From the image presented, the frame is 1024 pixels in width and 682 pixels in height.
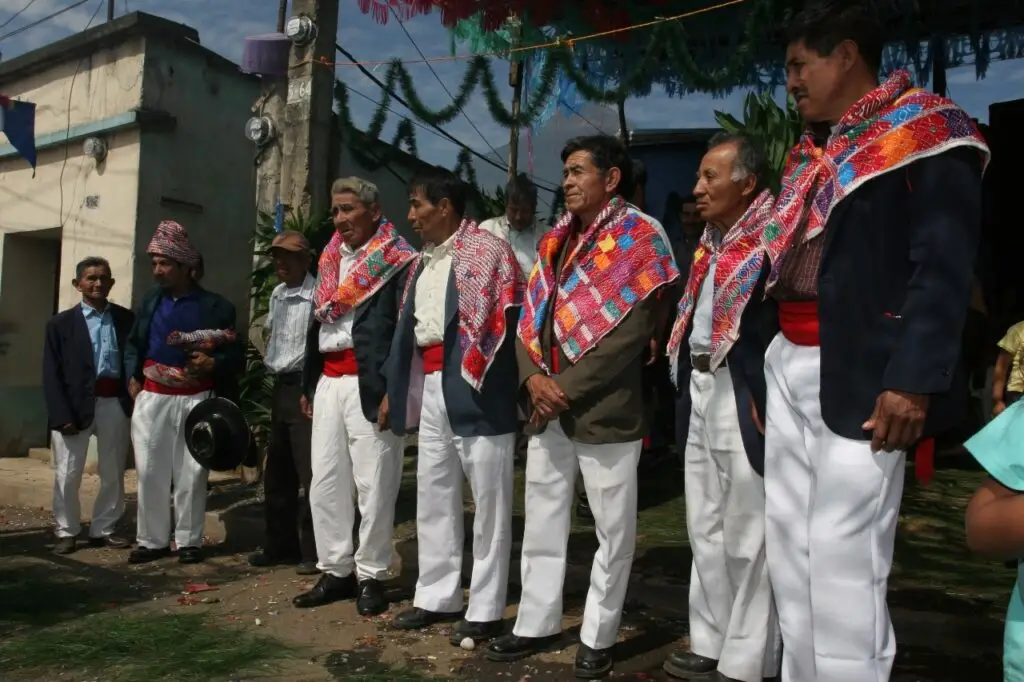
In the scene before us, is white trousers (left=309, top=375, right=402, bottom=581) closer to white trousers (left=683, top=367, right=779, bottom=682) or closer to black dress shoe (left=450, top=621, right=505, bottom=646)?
black dress shoe (left=450, top=621, right=505, bottom=646)

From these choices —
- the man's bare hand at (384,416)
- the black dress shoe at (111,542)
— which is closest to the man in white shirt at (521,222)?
the man's bare hand at (384,416)

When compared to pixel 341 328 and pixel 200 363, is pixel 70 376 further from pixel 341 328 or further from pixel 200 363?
pixel 341 328

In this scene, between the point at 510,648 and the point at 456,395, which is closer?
the point at 510,648

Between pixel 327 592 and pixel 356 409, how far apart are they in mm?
960

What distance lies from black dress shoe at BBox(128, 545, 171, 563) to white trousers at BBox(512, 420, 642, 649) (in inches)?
121

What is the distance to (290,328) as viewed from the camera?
209 inches

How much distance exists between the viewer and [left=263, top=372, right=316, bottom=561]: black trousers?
5324mm

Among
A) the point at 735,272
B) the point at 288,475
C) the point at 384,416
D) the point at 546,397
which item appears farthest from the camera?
the point at 288,475

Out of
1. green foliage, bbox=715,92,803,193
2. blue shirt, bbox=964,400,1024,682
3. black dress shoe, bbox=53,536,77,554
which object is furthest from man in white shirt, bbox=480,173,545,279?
blue shirt, bbox=964,400,1024,682

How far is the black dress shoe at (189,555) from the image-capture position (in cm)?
575

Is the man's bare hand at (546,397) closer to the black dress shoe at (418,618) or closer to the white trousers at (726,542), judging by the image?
the white trousers at (726,542)

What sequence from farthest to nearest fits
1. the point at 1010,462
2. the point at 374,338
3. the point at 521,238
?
the point at 521,238
the point at 374,338
the point at 1010,462

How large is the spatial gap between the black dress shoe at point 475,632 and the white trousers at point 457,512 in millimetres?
29

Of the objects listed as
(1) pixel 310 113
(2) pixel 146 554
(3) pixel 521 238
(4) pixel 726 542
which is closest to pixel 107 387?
(2) pixel 146 554
